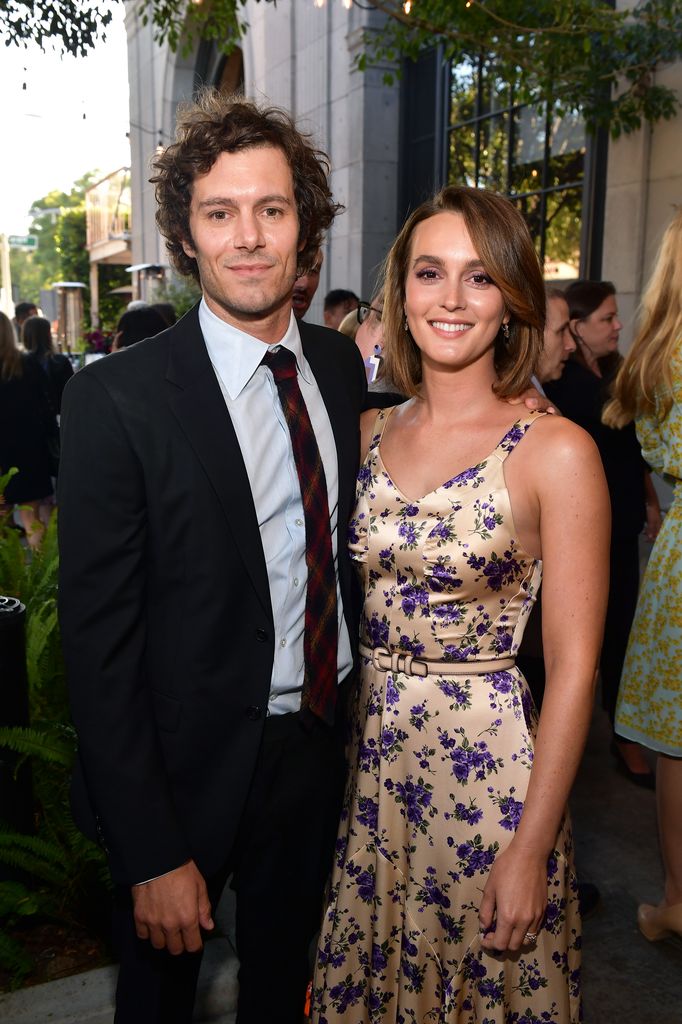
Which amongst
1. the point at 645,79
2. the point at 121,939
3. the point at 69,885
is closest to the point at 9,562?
the point at 69,885

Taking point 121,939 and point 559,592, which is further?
point 121,939

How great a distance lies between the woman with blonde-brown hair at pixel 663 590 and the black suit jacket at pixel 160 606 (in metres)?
1.99

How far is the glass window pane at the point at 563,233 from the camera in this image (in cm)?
917

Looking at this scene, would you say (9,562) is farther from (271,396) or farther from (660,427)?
(660,427)

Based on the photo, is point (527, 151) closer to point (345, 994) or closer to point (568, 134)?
point (568, 134)

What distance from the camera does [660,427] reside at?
353 cm

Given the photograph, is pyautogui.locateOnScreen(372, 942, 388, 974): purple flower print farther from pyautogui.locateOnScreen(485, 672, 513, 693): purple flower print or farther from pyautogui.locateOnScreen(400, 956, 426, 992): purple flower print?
pyautogui.locateOnScreen(485, 672, 513, 693): purple flower print

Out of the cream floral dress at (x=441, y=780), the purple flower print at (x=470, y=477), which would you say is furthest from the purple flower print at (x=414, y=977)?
the purple flower print at (x=470, y=477)

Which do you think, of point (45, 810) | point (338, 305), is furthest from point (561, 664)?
point (338, 305)

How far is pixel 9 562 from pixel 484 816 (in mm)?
2561

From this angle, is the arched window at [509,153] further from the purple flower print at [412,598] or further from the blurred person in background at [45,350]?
the purple flower print at [412,598]

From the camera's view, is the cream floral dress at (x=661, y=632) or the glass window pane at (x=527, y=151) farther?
the glass window pane at (x=527, y=151)

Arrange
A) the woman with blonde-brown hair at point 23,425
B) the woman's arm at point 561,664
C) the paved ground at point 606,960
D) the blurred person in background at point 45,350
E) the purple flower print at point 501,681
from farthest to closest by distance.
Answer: the blurred person in background at point 45,350
the woman with blonde-brown hair at point 23,425
the paved ground at point 606,960
the purple flower print at point 501,681
the woman's arm at point 561,664

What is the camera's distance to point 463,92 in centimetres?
1112
